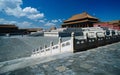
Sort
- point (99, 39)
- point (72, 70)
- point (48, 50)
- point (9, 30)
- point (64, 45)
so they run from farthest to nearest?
point (9, 30) < point (48, 50) < point (99, 39) < point (64, 45) < point (72, 70)

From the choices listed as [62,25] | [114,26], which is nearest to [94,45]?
[114,26]

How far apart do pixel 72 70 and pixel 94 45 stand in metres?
6.17

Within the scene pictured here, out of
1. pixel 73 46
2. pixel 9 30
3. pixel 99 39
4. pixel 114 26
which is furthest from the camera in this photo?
pixel 9 30

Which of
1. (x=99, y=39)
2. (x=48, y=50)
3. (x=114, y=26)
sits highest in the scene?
(x=114, y=26)

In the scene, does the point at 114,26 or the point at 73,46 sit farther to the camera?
the point at 114,26

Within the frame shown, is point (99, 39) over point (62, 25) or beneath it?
beneath

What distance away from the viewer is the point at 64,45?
9.48 metres

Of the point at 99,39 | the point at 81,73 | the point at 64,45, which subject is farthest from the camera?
the point at 99,39

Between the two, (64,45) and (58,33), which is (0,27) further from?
(64,45)

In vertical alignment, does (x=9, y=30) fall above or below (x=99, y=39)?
above

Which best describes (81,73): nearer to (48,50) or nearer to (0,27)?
(48,50)

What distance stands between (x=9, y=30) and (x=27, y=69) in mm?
51019

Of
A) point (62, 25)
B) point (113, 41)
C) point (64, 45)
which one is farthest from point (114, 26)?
point (64, 45)

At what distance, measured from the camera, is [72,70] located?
4.83m
